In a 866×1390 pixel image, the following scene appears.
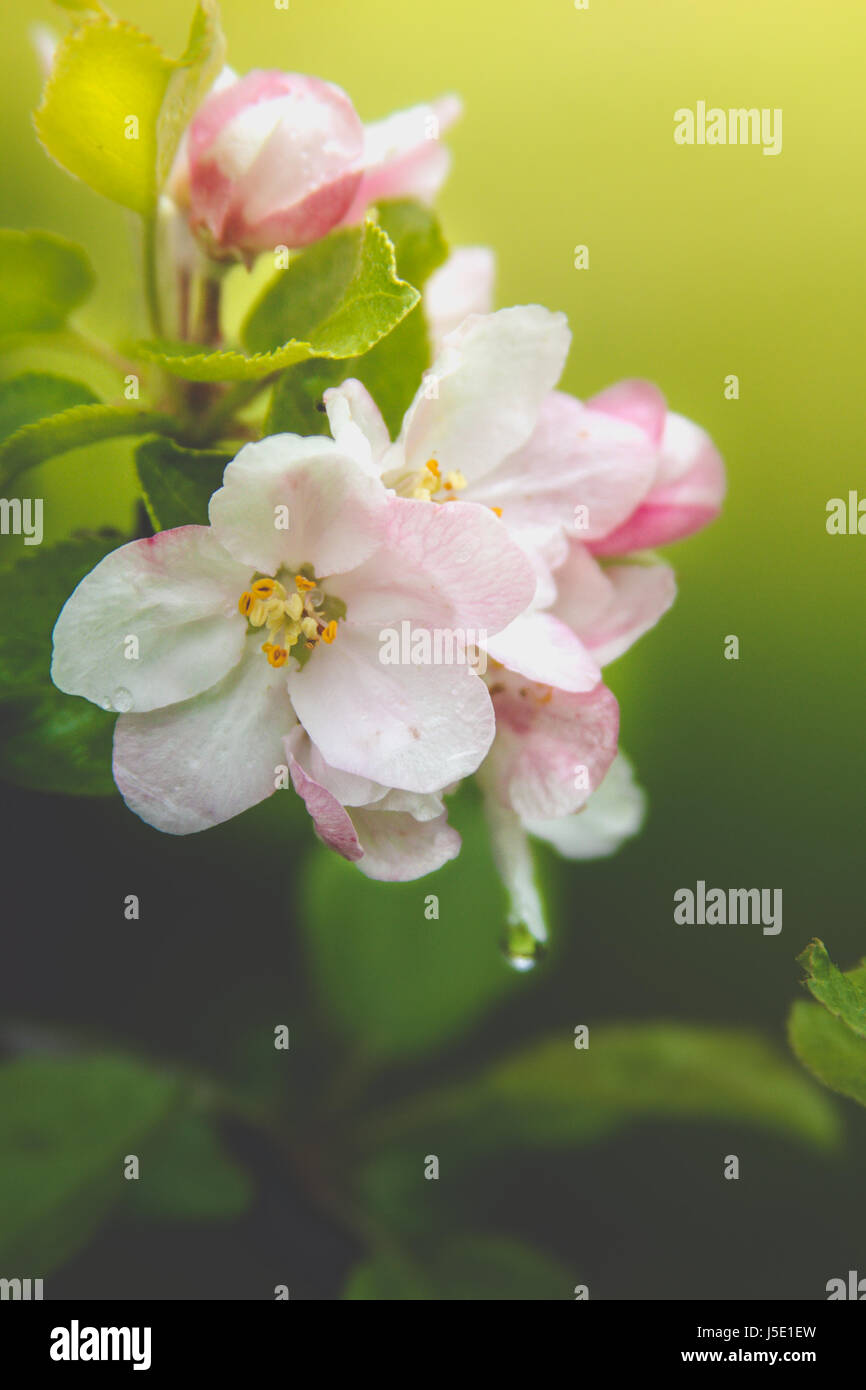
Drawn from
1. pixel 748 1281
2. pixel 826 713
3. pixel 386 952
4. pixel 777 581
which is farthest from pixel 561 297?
pixel 748 1281

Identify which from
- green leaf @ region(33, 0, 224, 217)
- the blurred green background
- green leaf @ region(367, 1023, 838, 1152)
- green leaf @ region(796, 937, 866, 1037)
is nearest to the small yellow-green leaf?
green leaf @ region(33, 0, 224, 217)

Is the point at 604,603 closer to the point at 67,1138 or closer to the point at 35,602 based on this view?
the point at 35,602

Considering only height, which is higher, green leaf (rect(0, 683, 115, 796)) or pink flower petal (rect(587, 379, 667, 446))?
pink flower petal (rect(587, 379, 667, 446))

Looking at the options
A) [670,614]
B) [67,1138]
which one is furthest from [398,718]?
[670,614]

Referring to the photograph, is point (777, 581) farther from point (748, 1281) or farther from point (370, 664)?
point (370, 664)

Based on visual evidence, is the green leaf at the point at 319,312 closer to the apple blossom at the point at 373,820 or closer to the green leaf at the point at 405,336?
the green leaf at the point at 405,336

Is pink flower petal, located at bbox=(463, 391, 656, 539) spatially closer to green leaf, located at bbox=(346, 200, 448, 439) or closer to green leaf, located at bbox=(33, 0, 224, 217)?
green leaf, located at bbox=(346, 200, 448, 439)
